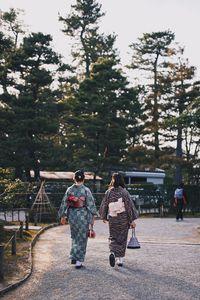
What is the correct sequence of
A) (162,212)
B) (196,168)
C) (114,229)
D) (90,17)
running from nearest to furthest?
(114,229) < (162,212) < (196,168) < (90,17)

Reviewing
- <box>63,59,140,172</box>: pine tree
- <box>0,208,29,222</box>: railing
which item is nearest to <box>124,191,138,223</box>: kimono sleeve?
<box>0,208,29,222</box>: railing

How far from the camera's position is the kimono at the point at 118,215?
8422mm

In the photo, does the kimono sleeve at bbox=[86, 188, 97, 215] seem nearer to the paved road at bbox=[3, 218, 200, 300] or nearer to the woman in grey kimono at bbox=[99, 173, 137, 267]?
the woman in grey kimono at bbox=[99, 173, 137, 267]

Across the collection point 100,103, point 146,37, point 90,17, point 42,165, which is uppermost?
point 90,17

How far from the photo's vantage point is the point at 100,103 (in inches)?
1211

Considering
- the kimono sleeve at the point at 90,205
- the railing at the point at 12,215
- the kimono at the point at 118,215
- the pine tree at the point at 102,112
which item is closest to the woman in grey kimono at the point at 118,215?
the kimono at the point at 118,215

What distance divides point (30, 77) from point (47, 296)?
81.2 ft

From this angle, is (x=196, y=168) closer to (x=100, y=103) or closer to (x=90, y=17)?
(x=100, y=103)

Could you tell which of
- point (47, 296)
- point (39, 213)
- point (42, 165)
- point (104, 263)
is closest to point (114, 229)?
point (104, 263)

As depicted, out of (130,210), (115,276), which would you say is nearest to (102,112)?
(130,210)

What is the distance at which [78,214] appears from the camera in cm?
851

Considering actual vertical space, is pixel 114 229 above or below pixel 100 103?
below

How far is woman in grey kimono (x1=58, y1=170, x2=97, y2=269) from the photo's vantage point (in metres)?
8.34

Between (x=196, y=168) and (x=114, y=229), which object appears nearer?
(x=114, y=229)
